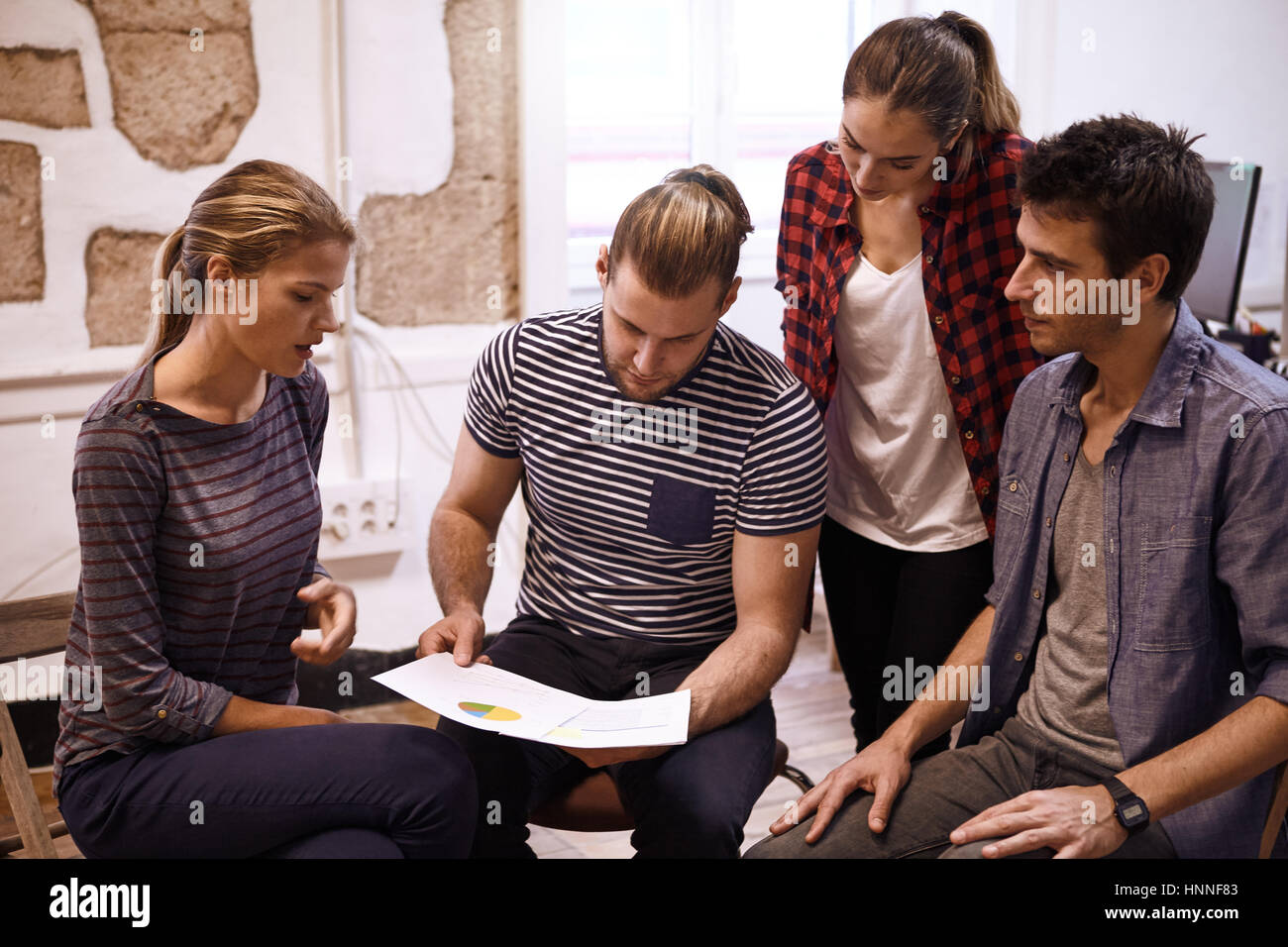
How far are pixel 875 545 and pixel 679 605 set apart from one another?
15.7 inches

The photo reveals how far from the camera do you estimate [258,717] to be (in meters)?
1.53

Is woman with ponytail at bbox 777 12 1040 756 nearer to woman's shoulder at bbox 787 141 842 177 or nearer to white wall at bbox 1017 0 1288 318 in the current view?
woman's shoulder at bbox 787 141 842 177

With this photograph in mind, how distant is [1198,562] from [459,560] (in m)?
1.03

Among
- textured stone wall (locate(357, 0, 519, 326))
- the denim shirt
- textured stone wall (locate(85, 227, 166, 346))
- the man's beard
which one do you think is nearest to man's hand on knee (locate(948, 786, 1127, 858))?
the denim shirt

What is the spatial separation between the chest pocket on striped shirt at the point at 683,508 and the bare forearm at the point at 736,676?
158 mm

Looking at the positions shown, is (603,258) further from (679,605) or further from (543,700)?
(543,700)

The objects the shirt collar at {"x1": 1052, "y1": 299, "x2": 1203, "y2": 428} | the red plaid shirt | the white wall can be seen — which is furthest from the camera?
the white wall

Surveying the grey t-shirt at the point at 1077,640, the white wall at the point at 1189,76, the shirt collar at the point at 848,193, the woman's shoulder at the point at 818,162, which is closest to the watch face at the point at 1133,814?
the grey t-shirt at the point at 1077,640

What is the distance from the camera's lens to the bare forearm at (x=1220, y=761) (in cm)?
139

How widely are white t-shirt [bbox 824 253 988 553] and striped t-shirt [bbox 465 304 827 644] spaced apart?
224mm

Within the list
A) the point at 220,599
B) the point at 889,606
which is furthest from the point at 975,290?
the point at 220,599

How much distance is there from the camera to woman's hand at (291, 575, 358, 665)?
157cm

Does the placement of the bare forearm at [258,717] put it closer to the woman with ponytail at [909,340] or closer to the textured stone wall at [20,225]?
the woman with ponytail at [909,340]
